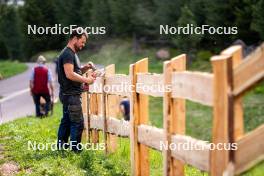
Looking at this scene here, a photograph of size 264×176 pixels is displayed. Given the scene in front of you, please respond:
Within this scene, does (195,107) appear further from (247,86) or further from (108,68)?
(247,86)

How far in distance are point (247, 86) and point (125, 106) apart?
1188cm

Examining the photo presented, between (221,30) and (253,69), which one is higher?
(221,30)

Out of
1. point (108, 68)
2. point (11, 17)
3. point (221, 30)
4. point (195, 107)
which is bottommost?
point (195, 107)

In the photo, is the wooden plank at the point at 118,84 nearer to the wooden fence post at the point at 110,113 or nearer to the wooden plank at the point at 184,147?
the wooden fence post at the point at 110,113

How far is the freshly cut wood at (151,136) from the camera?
21.9 feet

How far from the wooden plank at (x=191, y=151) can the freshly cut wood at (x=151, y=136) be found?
491 millimetres

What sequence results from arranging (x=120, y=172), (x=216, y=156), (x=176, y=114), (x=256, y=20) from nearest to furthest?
(x=216, y=156) → (x=176, y=114) → (x=120, y=172) → (x=256, y=20)

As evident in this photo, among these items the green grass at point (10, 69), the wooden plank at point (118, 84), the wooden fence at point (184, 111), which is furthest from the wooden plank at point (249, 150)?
the green grass at point (10, 69)

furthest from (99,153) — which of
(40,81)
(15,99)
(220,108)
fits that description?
(15,99)

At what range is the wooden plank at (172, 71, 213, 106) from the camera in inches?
206

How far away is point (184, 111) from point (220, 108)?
4.33 ft

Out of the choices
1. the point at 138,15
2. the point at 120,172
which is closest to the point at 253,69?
the point at 120,172

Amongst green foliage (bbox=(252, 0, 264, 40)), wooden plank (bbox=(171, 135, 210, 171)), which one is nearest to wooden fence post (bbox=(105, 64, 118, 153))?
wooden plank (bbox=(171, 135, 210, 171))

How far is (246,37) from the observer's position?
32688 mm
